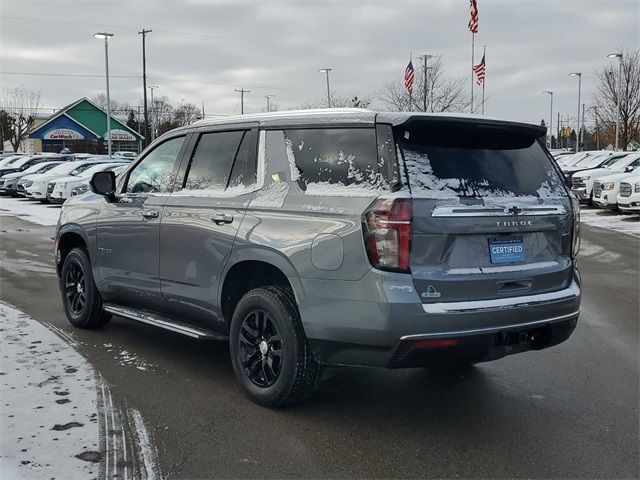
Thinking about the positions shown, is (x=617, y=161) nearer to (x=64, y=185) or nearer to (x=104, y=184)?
(x=64, y=185)

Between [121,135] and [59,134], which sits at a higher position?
[121,135]

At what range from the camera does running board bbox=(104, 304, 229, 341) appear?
489 centimetres

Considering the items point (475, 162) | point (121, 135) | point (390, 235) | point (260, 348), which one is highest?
point (121, 135)

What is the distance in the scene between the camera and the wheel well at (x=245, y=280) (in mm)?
4480

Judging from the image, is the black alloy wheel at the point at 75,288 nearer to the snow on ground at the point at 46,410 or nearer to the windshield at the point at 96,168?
the snow on ground at the point at 46,410

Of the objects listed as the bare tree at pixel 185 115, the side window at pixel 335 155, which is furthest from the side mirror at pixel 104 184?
the bare tree at pixel 185 115

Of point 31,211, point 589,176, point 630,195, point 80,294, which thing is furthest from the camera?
point 589,176

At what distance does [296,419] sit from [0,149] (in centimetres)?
8392

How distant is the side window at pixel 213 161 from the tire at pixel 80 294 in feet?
5.87

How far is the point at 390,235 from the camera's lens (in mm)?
3701

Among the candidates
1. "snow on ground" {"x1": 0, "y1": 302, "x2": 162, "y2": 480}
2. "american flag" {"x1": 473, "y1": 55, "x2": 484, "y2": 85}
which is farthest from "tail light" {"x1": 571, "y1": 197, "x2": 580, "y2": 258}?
"american flag" {"x1": 473, "y1": 55, "x2": 484, "y2": 85}

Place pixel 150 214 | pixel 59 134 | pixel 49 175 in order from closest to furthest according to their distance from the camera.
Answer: pixel 150 214, pixel 49 175, pixel 59 134

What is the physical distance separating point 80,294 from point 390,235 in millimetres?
4028

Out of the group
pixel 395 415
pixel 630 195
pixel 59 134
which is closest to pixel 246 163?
pixel 395 415
